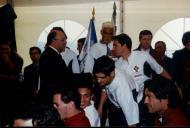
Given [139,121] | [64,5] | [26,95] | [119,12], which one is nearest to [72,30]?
[64,5]

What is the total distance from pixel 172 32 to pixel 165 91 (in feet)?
16.0

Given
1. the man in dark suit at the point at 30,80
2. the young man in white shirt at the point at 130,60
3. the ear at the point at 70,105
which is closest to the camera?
the ear at the point at 70,105

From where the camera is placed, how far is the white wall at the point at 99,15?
25.8 ft

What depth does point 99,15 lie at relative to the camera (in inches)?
318

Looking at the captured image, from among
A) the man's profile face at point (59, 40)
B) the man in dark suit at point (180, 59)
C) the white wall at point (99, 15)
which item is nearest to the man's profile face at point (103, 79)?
the man's profile face at point (59, 40)

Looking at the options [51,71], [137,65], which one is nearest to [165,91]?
[137,65]

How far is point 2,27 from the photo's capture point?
7516 mm

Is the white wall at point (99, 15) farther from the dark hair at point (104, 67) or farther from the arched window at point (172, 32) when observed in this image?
the dark hair at point (104, 67)

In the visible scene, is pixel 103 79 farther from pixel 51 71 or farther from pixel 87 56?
pixel 87 56

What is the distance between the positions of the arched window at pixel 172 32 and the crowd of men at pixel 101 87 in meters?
1.47

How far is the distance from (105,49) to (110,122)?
1604 mm

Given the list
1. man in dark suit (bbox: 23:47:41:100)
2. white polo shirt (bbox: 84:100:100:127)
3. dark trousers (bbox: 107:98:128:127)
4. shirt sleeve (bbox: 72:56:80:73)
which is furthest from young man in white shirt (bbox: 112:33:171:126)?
man in dark suit (bbox: 23:47:41:100)

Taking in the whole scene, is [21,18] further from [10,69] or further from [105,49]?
[105,49]

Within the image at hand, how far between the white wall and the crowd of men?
1477mm
